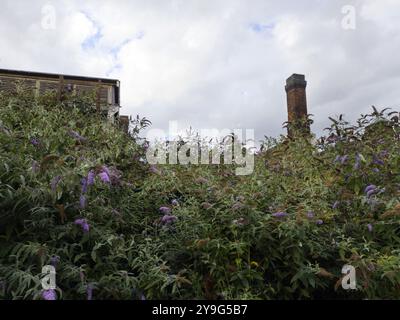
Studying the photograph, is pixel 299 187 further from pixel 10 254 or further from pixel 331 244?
pixel 10 254

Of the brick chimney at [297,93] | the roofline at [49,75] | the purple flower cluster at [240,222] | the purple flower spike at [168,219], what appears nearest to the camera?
the purple flower cluster at [240,222]

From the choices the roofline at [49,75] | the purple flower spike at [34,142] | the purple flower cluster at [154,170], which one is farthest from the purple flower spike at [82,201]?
the roofline at [49,75]

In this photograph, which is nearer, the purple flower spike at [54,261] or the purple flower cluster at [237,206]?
the purple flower spike at [54,261]

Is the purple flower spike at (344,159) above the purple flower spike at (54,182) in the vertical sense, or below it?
above

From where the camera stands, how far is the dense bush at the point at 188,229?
2.18 m

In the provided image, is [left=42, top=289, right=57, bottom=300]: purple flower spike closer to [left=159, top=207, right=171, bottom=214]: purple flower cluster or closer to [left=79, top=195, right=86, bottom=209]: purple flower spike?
[left=79, top=195, right=86, bottom=209]: purple flower spike

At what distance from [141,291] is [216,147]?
220 cm

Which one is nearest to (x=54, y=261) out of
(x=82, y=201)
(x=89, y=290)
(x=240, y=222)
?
(x=89, y=290)

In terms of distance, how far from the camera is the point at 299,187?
3193 mm

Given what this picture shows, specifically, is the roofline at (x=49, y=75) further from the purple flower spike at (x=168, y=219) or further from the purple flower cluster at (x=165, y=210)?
the purple flower spike at (x=168, y=219)

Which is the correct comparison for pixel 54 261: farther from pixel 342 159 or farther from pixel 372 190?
pixel 342 159

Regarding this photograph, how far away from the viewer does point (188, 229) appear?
102 inches

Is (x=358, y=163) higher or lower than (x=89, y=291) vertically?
higher

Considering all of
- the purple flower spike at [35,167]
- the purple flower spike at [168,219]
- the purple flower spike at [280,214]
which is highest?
Answer: the purple flower spike at [35,167]
